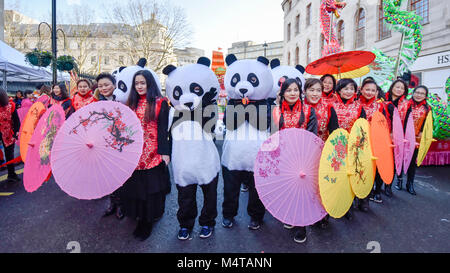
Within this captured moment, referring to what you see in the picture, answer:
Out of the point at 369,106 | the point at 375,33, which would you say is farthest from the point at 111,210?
the point at 375,33

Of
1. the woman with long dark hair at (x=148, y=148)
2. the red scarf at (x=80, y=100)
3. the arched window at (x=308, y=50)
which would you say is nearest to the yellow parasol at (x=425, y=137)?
the woman with long dark hair at (x=148, y=148)

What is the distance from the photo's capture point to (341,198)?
7.55ft

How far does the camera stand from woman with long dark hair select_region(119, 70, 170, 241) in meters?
2.46

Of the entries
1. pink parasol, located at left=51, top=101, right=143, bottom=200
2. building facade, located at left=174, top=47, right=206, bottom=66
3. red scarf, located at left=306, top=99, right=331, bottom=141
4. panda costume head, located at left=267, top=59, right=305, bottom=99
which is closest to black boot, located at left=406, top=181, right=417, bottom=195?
red scarf, located at left=306, top=99, right=331, bottom=141

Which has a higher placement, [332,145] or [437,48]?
[437,48]

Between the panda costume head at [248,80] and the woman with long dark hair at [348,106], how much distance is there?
3.34 feet

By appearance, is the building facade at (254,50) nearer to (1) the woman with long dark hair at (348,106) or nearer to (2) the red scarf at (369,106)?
(2) the red scarf at (369,106)

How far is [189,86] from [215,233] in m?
1.63

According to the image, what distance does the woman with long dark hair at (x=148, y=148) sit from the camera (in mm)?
2465

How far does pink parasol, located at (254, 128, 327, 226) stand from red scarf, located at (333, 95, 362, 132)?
3.52 feet

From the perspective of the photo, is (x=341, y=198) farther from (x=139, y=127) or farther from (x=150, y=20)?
(x=150, y=20)
